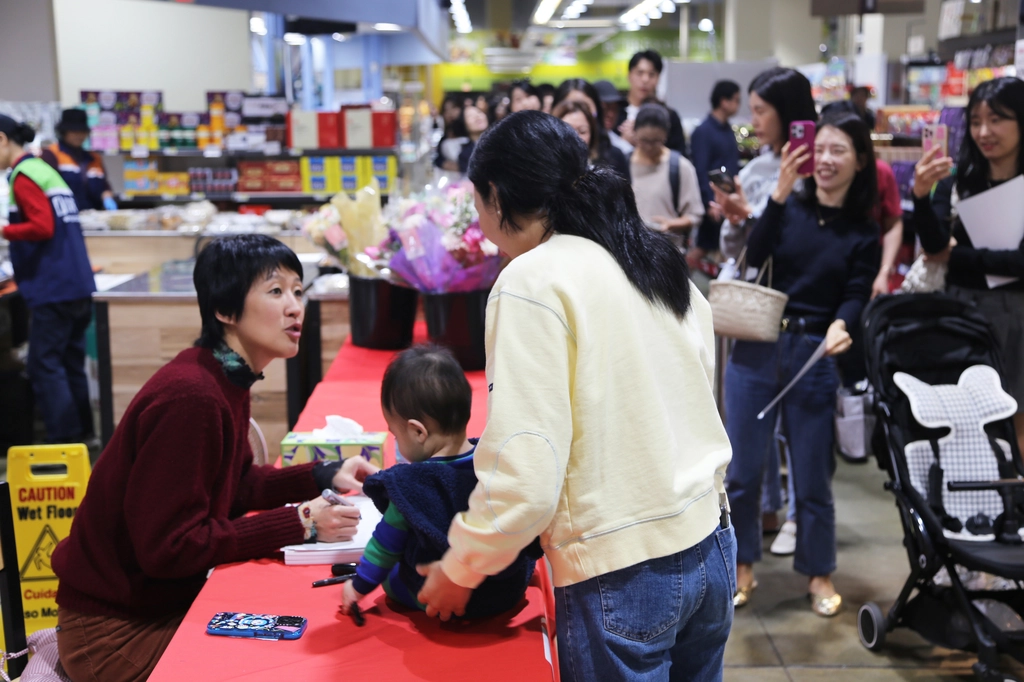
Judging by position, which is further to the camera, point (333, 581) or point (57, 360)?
point (57, 360)

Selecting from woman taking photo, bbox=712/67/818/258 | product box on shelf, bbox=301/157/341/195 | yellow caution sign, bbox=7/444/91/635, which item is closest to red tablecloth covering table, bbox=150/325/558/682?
yellow caution sign, bbox=7/444/91/635

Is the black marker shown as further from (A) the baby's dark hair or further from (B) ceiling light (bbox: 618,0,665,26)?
(B) ceiling light (bbox: 618,0,665,26)

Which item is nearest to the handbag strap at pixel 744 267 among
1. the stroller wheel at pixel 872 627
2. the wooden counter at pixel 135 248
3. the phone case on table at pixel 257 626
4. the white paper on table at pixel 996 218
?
the white paper on table at pixel 996 218

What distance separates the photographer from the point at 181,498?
5.85 feet

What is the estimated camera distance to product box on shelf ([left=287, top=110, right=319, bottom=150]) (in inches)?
322

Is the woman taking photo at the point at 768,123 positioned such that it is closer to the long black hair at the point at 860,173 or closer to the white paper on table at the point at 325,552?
the long black hair at the point at 860,173

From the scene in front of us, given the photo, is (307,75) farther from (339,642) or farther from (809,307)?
(339,642)

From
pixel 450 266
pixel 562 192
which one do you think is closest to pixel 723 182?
pixel 450 266

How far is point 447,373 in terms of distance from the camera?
5.74 ft

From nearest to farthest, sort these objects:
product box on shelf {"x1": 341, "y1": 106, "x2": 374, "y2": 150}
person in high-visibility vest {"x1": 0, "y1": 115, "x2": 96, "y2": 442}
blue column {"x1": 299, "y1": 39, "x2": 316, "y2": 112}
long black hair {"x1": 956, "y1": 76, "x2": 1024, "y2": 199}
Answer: long black hair {"x1": 956, "y1": 76, "x2": 1024, "y2": 199}, person in high-visibility vest {"x1": 0, "y1": 115, "x2": 96, "y2": 442}, product box on shelf {"x1": 341, "y1": 106, "x2": 374, "y2": 150}, blue column {"x1": 299, "y1": 39, "x2": 316, "y2": 112}

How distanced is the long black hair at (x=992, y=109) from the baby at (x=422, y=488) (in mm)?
2571

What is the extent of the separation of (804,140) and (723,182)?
34 centimetres

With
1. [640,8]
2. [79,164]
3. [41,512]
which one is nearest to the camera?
[41,512]

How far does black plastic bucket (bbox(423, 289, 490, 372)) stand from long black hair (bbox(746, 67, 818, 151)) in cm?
128
